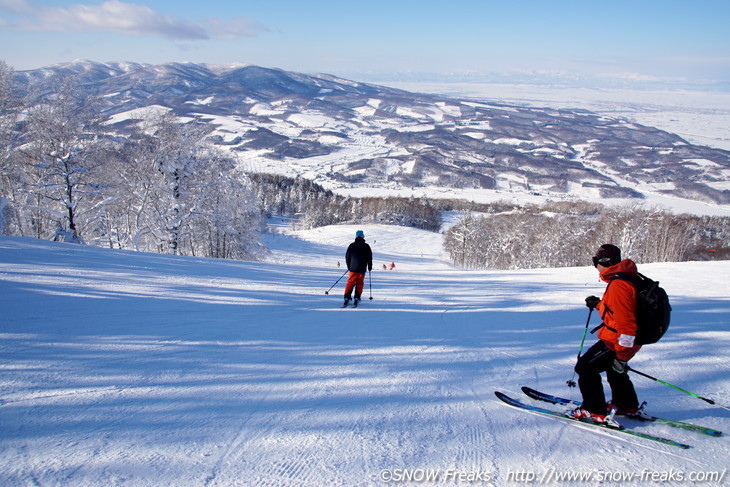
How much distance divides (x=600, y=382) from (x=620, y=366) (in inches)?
8.6

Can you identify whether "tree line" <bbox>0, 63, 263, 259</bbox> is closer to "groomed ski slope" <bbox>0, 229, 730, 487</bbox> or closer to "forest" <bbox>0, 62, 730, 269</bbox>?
"forest" <bbox>0, 62, 730, 269</bbox>

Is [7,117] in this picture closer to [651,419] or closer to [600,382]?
[600,382]

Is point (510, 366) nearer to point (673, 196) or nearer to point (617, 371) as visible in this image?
point (617, 371)

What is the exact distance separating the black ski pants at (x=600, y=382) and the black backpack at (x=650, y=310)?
1.15 ft

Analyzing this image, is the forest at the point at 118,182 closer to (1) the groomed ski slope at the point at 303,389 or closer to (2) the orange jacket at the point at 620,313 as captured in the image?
(1) the groomed ski slope at the point at 303,389

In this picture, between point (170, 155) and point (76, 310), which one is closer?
point (76, 310)

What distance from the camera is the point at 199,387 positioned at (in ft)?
11.9

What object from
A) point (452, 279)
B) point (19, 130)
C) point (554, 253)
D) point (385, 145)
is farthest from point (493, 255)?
point (385, 145)

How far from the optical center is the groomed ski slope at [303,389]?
263 centimetres

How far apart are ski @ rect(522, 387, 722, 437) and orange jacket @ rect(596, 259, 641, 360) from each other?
685mm

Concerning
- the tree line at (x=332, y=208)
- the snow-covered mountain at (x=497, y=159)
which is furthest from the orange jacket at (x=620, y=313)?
the snow-covered mountain at (x=497, y=159)

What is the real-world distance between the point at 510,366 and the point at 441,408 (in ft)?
5.11

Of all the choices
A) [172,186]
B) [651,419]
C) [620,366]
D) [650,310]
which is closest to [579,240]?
[172,186]

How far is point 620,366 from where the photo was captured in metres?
3.23
